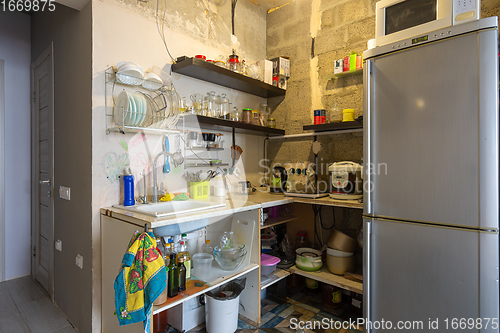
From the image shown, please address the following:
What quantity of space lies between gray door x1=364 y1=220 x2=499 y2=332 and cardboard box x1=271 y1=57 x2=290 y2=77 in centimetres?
187

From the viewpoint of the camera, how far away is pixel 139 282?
1309 mm

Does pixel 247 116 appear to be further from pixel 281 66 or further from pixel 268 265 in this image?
pixel 268 265

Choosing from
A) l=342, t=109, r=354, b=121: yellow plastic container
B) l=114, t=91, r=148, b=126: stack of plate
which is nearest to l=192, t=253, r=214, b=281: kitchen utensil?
l=114, t=91, r=148, b=126: stack of plate

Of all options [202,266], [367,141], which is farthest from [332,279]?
[367,141]

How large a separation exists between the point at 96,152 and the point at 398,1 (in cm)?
214

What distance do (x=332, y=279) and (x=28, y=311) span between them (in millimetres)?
2478

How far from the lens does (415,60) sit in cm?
152

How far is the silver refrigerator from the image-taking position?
1311mm

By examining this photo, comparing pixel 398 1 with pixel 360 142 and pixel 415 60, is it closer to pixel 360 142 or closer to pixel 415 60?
pixel 415 60

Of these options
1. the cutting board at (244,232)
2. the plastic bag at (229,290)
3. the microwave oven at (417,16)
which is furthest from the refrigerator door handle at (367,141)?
the plastic bag at (229,290)

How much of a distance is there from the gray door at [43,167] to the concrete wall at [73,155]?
117mm

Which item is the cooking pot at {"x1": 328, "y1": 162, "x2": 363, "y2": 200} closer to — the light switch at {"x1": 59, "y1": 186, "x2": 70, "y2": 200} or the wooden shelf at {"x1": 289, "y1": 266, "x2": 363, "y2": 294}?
the wooden shelf at {"x1": 289, "y1": 266, "x2": 363, "y2": 294}

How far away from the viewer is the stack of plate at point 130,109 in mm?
1739

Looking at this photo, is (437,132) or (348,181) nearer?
(437,132)
